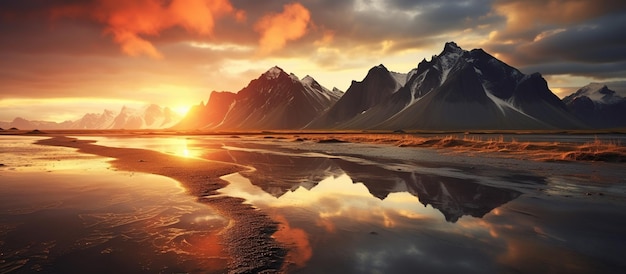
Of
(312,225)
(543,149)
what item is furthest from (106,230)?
(543,149)

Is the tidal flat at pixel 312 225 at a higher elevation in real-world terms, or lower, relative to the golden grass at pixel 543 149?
higher

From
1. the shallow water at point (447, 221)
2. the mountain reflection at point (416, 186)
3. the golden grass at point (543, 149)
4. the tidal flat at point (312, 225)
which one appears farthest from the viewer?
the golden grass at point (543, 149)

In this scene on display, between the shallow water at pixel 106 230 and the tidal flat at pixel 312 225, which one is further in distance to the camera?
the tidal flat at pixel 312 225

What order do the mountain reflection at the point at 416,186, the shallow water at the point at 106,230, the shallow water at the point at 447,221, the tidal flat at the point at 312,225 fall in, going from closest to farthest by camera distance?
the shallow water at the point at 106,230, the tidal flat at the point at 312,225, the shallow water at the point at 447,221, the mountain reflection at the point at 416,186

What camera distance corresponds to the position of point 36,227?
1120 centimetres

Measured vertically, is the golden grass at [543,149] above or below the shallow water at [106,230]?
below

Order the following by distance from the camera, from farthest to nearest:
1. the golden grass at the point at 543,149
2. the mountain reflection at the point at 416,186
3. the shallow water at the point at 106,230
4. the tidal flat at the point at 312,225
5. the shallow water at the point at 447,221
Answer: the golden grass at the point at 543,149, the mountain reflection at the point at 416,186, the shallow water at the point at 447,221, the tidal flat at the point at 312,225, the shallow water at the point at 106,230

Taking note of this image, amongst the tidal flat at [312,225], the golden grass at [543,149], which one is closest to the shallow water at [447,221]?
the tidal flat at [312,225]

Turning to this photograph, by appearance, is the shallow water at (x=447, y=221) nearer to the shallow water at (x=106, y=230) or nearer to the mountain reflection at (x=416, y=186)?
the mountain reflection at (x=416, y=186)

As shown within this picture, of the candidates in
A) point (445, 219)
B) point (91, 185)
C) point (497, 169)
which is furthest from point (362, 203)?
point (497, 169)

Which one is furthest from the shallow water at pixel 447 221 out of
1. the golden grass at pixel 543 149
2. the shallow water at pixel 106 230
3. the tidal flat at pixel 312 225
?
the golden grass at pixel 543 149

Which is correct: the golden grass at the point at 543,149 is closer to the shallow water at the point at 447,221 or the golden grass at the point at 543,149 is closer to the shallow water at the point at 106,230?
the shallow water at the point at 447,221

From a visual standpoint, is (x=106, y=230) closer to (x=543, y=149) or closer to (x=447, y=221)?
(x=447, y=221)

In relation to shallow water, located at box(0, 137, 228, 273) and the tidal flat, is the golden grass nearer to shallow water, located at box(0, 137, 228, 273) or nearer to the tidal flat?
the tidal flat
